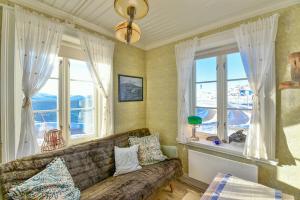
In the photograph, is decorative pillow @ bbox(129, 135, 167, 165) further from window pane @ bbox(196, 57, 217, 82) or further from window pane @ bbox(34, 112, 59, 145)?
window pane @ bbox(196, 57, 217, 82)

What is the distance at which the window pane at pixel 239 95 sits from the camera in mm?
2258

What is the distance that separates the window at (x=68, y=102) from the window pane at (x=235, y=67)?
208 centimetres

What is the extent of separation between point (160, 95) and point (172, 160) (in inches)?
48.6

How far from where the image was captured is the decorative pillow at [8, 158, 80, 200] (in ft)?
4.56

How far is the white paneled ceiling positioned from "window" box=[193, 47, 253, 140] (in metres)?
0.45

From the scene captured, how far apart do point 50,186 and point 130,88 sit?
6.44 feet

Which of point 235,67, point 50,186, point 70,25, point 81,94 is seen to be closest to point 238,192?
point 235,67

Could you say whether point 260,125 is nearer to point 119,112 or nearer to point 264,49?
point 264,49

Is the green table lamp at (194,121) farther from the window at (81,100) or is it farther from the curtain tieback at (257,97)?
the window at (81,100)

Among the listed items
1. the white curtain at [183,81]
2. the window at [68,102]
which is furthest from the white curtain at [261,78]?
the window at [68,102]

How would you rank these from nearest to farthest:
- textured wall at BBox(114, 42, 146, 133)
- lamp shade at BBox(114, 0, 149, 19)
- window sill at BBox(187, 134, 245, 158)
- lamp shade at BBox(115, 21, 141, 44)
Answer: lamp shade at BBox(114, 0, 149, 19) < lamp shade at BBox(115, 21, 141, 44) < window sill at BBox(187, 134, 245, 158) < textured wall at BBox(114, 42, 146, 133)

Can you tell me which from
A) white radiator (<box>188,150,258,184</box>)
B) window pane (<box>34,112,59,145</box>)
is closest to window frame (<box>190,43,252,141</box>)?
white radiator (<box>188,150,258,184</box>)

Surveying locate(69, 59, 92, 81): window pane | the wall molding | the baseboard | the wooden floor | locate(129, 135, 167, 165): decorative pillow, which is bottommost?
the wooden floor

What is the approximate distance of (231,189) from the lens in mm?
1611
